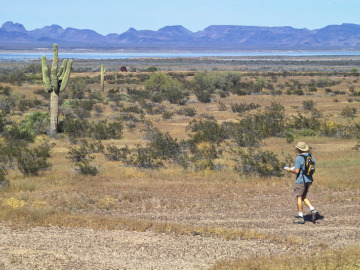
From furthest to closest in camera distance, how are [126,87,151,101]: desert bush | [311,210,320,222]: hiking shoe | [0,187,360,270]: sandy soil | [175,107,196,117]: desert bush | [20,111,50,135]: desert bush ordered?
[126,87,151,101]: desert bush → [175,107,196,117]: desert bush → [20,111,50,135]: desert bush → [311,210,320,222]: hiking shoe → [0,187,360,270]: sandy soil

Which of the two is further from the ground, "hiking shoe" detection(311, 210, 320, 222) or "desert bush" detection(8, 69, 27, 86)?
"hiking shoe" detection(311, 210, 320, 222)

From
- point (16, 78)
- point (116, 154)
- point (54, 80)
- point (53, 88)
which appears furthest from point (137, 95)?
point (116, 154)

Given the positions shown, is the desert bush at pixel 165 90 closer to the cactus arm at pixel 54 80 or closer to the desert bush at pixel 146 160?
the cactus arm at pixel 54 80

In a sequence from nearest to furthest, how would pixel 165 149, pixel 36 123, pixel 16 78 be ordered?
pixel 165 149
pixel 36 123
pixel 16 78

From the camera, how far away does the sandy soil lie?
24.8 feet

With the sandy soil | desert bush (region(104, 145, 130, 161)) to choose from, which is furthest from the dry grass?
desert bush (region(104, 145, 130, 161))

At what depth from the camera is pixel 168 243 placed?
28.1ft

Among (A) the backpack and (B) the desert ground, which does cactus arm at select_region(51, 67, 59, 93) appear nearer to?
(B) the desert ground

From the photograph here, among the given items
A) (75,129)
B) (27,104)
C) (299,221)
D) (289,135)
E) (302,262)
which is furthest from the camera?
(27,104)

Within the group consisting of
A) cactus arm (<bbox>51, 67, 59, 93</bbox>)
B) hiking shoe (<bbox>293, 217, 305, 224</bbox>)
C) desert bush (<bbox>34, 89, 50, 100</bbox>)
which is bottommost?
desert bush (<bbox>34, 89, 50, 100</bbox>)

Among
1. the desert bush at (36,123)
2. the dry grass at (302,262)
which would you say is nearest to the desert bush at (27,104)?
the desert bush at (36,123)

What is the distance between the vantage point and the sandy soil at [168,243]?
7547mm

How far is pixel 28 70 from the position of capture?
78062mm

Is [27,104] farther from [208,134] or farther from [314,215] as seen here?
[314,215]
